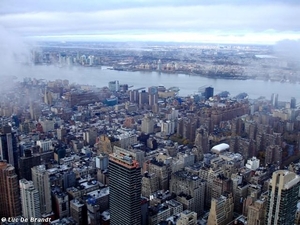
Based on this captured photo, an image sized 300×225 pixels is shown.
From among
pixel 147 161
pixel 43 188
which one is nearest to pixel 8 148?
pixel 43 188

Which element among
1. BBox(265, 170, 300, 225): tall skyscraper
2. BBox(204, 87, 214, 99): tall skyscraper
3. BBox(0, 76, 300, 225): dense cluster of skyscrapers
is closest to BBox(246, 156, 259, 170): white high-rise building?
BBox(0, 76, 300, 225): dense cluster of skyscrapers

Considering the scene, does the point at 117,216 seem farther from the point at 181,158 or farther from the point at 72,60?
the point at 72,60

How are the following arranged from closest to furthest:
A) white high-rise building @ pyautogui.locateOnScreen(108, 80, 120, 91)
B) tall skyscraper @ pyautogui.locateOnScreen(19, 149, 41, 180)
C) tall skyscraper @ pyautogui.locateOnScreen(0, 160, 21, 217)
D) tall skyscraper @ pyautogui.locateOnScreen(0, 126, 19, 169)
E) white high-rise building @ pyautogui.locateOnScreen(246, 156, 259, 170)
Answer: tall skyscraper @ pyautogui.locateOnScreen(0, 160, 21, 217)
tall skyscraper @ pyautogui.locateOnScreen(19, 149, 41, 180)
tall skyscraper @ pyautogui.locateOnScreen(0, 126, 19, 169)
white high-rise building @ pyautogui.locateOnScreen(246, 156, 259, 170)
white high-rise building @ pyautogui.locateOnScreen(108, 80, 120, 91)

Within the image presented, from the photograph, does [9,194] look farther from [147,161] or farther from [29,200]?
[147,161]

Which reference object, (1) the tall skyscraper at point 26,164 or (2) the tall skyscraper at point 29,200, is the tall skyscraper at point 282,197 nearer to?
(2) the tall skyscraper at point 29,200

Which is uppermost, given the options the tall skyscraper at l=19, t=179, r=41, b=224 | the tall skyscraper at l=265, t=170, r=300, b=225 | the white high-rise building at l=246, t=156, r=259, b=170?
the tall skyscraper at l=265, t=170, r=300, b=225

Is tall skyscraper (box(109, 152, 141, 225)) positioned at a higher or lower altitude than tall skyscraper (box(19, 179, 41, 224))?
higher

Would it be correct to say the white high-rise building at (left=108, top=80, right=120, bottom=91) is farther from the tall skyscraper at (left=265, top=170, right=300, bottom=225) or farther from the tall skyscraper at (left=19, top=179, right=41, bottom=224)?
the tall skyscraper at (left=265, top=170, right=300, bottom=225)

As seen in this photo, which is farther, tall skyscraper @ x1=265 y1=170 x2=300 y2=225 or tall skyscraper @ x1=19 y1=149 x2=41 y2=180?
tall skyscraper @ x1=19 y1=149 x2=41 y2=180
